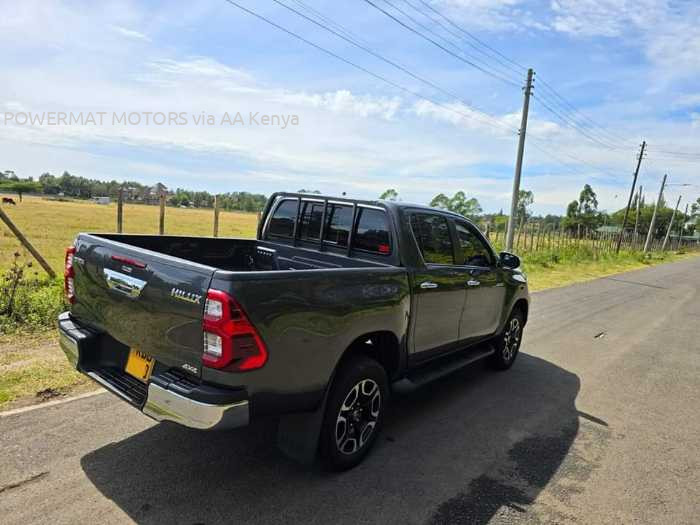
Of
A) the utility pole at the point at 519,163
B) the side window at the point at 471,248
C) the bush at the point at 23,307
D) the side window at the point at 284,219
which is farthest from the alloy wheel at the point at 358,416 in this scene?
the utility pole at the point at 519,163

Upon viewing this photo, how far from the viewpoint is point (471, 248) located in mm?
4934

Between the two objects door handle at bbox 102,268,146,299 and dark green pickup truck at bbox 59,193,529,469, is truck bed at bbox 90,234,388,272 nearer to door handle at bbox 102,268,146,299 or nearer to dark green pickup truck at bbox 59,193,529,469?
dark green pickup truck at bbox 59,193,529,469

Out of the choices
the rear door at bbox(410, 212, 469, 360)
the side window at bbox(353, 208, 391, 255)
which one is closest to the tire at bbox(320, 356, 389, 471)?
the rear door at bbox(410, 212, 469, 360)

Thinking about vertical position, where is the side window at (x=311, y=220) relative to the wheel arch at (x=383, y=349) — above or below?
above

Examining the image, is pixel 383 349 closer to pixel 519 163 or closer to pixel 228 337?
pixel 228 337

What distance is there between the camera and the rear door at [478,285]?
4699 mm

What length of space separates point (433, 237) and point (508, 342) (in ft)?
7.38

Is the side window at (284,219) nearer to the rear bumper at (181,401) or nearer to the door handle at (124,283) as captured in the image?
the door handle at (124,283)

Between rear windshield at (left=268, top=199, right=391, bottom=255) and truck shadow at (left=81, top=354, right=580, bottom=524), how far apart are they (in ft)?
5.08

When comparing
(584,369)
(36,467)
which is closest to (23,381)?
(36,467)

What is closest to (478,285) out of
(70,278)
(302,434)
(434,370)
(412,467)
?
(434,370)

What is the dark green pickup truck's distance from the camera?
101 inches

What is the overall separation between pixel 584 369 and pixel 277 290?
5074 mm

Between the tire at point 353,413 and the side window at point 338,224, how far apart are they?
1.36 meters
